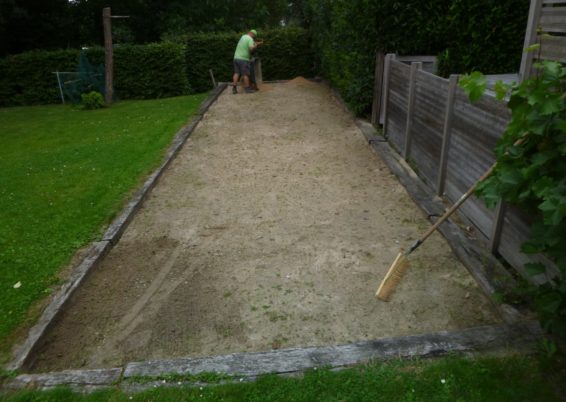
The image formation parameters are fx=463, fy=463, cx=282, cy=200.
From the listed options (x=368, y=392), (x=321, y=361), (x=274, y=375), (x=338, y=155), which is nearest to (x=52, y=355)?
(x=274, y=375)

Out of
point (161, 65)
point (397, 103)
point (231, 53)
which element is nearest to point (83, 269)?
point (397, 103)

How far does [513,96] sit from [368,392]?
6.84ft

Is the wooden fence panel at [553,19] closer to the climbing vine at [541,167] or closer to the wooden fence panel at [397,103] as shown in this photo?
the climbing vine at [541,167]

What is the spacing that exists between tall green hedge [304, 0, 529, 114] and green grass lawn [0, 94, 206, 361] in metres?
4.44

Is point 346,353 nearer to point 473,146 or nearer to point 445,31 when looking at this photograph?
point 473,146

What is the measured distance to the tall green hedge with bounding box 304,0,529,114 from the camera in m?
8.30

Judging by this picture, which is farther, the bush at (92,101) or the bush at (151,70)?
the bush at (151,70)

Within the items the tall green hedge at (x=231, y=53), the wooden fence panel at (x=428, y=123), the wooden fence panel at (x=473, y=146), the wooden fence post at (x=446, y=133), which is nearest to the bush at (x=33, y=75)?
the tall green hedge at (x=231, y=53)

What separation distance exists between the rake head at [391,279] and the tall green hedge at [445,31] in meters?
5.86

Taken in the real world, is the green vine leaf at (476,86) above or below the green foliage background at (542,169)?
above

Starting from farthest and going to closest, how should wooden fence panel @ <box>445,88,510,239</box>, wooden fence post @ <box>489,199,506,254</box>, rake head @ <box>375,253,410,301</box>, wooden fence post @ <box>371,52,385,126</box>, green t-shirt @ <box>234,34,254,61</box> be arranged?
1. green t-shirt @ <box>234,34,254,61</box>
2. wooden fence post @ <box>371,52,385,126</box>
3. wooden fence panel @ <box>445,88,510,239</box>
4. wooden fence post @ <box>489,199,506,254</box>
5. rake head @ <box>375,253,410,301</box>

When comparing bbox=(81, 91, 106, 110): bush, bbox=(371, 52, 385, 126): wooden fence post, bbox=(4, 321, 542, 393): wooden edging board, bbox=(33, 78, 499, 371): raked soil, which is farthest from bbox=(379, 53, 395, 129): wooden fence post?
bbox=(81, 91, 106, 110): bush

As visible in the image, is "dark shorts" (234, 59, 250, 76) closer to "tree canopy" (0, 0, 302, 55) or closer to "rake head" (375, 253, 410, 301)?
"tree canopy" (0, 0, 302, 55)

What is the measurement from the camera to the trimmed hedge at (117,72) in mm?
17672
